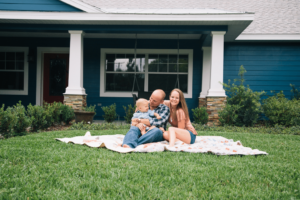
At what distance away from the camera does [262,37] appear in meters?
7.49

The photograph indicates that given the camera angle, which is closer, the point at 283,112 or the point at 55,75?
the point at 283,112

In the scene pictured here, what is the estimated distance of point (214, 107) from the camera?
6.36m

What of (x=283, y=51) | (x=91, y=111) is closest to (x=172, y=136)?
(x=91, y=111)

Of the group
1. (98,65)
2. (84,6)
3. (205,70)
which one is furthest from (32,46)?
(205,70)

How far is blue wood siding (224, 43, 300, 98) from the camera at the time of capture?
7789mm

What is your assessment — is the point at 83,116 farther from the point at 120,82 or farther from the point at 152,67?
the point at 152,67

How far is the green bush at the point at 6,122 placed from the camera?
4.11 m

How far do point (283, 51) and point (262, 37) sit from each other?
1013 millimetres

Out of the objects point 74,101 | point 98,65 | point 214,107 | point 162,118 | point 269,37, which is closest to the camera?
point 162,118

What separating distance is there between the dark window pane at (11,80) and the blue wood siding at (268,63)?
7.48m

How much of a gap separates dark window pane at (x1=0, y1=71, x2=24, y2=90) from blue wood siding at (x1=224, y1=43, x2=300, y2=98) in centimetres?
748

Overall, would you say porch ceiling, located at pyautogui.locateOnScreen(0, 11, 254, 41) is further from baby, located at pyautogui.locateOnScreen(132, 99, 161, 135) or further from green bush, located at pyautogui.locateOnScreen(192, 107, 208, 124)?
baby, located at pyautogui.locateOnScreen(132, 99, 161, 135)

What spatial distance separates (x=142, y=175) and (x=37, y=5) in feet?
21.7

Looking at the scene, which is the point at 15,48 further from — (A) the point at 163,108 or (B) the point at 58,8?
(A) the point at 163,108
